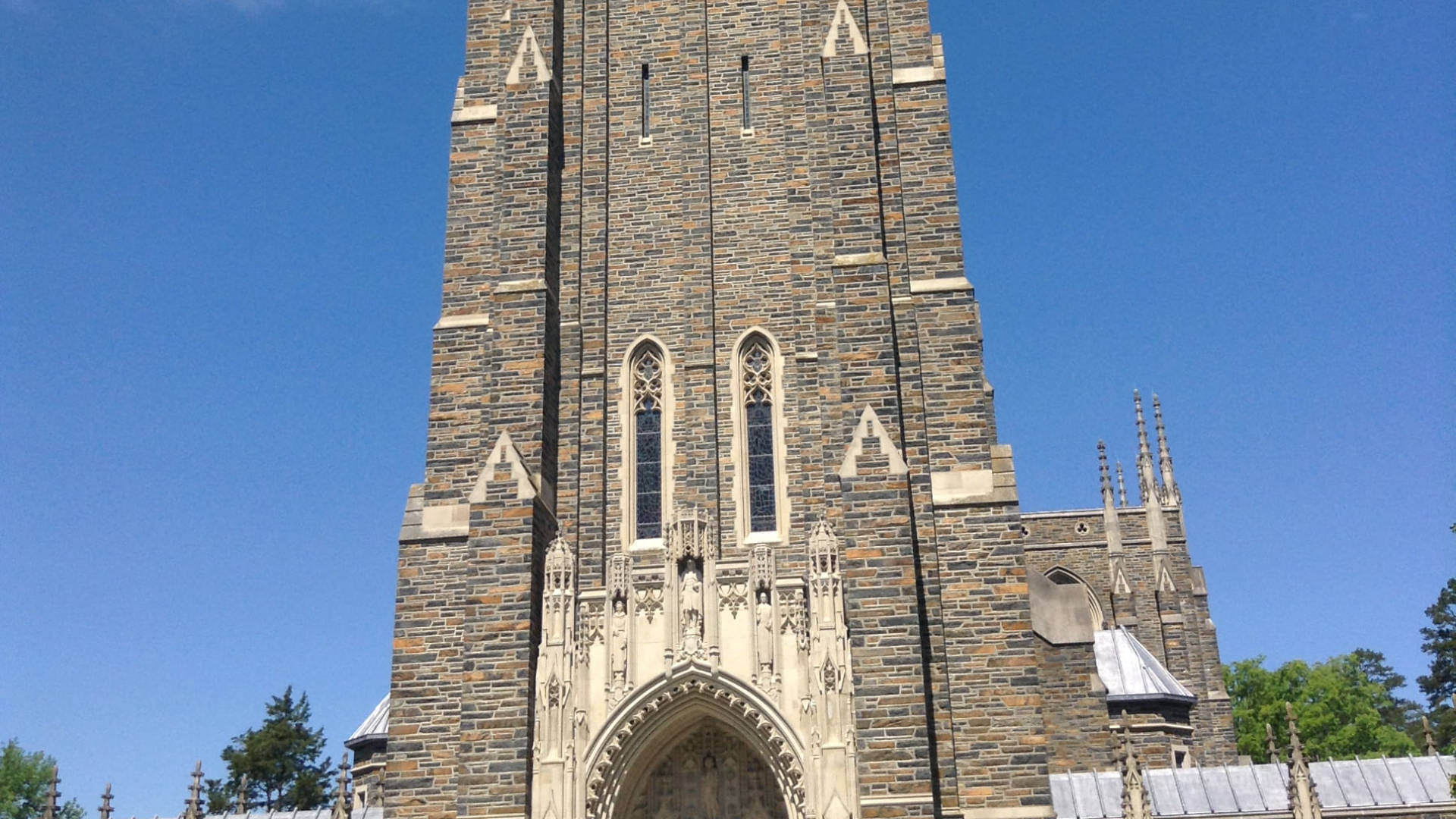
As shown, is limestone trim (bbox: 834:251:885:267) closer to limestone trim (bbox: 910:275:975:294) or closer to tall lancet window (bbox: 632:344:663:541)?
limestone trim (bbox: 910:275:975:294)

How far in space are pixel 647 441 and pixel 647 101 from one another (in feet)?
19.3

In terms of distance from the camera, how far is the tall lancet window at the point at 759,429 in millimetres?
19594

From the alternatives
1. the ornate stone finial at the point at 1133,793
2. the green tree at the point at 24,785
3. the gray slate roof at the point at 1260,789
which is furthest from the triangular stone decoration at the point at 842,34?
the green tree at the point at 24,785

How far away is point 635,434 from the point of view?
20.3 m

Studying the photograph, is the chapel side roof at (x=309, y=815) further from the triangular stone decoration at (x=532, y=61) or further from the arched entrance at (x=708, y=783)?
the triangular stone decoration at (x=532, y=61)

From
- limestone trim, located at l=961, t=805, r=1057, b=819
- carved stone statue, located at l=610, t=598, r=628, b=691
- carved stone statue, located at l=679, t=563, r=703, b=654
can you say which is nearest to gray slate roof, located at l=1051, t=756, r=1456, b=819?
limestone trim, located at l=961, t=805, r=1057, b=819

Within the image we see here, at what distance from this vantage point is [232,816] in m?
24.0

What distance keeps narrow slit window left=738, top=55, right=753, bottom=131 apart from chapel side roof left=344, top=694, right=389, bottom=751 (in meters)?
15.4

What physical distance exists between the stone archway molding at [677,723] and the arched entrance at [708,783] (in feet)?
1.65

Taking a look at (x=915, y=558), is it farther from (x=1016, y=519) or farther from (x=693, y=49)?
(x=693, y=49)

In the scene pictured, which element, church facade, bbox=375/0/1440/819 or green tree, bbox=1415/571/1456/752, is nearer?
church facade, bbox=375/0/1440/819

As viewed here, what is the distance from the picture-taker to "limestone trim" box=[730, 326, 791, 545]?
1934 cm

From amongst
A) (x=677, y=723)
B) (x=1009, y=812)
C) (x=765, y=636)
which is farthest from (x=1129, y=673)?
(x=677, y=723)

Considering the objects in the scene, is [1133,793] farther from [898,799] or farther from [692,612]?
[692,612]
